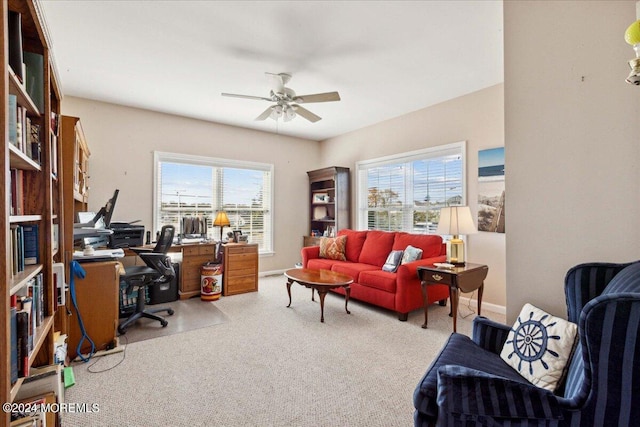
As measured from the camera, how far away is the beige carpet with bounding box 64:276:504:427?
1.81 m

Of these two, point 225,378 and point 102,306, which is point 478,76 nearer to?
point 225,378

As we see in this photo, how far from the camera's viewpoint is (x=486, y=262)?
12.4ft

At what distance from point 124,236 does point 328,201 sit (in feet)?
11.4

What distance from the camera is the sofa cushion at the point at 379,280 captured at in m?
3.46

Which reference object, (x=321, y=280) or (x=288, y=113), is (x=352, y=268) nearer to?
(x=321, y=280)

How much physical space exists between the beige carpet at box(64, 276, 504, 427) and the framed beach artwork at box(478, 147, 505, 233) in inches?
45.9

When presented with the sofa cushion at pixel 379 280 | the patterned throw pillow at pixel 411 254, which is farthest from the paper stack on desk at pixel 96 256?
the patterned throw pillow at pixel 411 254

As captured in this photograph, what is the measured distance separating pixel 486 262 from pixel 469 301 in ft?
1.95

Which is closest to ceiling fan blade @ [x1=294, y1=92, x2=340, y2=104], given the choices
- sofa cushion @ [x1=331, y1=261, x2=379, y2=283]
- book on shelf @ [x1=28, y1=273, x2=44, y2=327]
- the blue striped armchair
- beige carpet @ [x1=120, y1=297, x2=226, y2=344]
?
sofa cushion @ [x1=331, y1=261, x2=379, y2=283]

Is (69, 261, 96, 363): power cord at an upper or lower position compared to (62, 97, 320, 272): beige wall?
lower

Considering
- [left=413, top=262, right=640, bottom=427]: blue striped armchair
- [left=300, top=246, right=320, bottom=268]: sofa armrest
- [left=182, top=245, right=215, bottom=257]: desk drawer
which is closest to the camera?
[left=413, top=262, right=640, bottom=427]: blue striped armchair

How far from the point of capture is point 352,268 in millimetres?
4031

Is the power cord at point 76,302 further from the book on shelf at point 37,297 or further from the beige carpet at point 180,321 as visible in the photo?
the book on shelf at point 37,297

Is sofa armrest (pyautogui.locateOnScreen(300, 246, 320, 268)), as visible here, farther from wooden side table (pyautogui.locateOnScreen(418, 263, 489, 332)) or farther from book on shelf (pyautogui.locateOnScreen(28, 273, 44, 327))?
book on shelf (pyautogui.locateOnScreen(28, 273, 44, 327))
